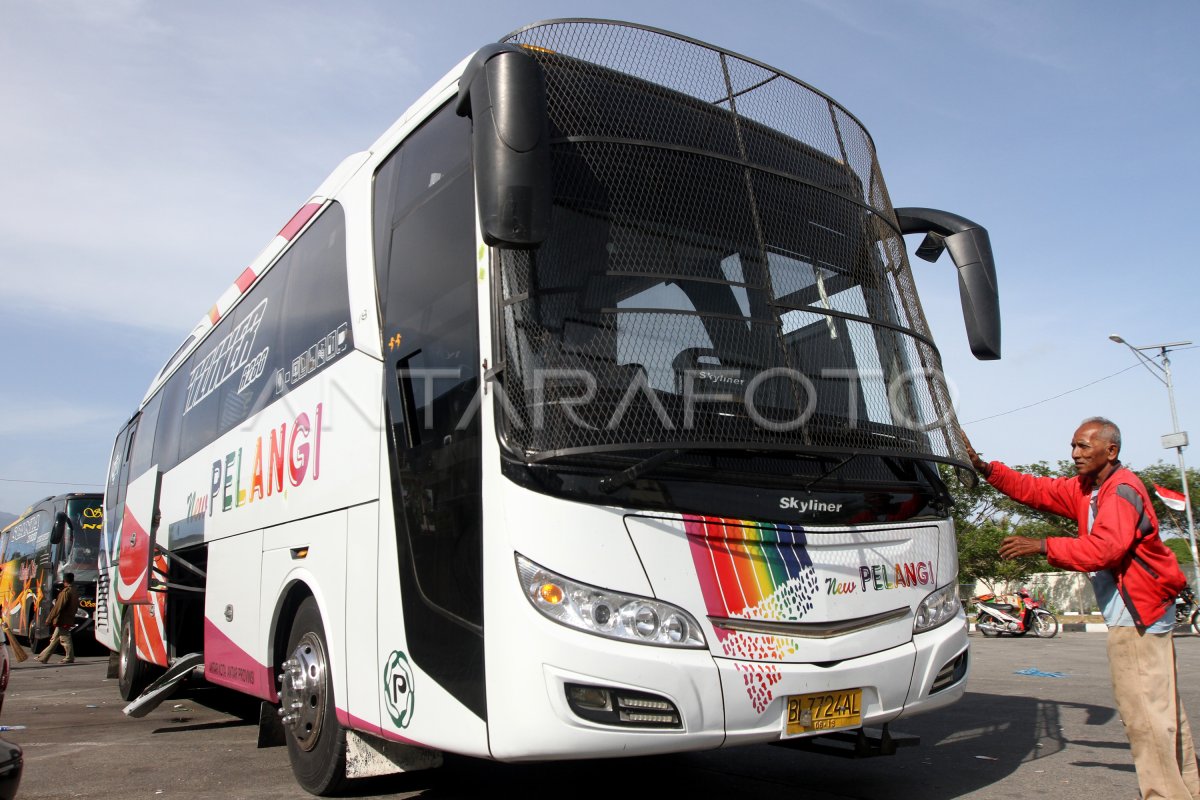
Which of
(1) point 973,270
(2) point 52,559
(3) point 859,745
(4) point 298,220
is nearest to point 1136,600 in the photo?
(3) point 859,745

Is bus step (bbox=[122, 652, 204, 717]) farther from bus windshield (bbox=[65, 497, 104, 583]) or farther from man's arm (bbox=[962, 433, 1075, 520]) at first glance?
bus windshield (bbox=[65, 497, 104, 583])

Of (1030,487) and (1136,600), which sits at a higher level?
(1030,487)

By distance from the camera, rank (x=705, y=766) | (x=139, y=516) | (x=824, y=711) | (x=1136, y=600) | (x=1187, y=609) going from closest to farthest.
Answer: (x=824, y=711) → (x=1136, y=600) → (x=705, y=766) → (x=139, y=516) → (x=1187, y=609)

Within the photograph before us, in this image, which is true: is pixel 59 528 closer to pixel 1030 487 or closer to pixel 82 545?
pixel 82 545

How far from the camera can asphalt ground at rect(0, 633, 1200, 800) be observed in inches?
196

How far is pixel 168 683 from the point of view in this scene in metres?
7.37

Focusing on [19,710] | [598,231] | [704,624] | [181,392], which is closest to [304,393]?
[598,231]

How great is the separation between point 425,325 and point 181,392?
580cm

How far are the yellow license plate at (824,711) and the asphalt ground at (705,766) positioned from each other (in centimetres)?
115

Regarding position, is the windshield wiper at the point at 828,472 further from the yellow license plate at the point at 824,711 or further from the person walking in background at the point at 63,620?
the person walking in background at the point at 63,620

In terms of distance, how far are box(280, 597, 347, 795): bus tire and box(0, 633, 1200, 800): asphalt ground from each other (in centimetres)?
18

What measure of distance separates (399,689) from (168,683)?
13.7ft

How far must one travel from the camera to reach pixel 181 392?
9117 mm

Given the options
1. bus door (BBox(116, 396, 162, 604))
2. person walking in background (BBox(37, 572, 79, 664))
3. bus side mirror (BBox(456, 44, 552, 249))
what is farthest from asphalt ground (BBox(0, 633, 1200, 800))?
person walking in background (BBox(37, 572, 79, 664))
